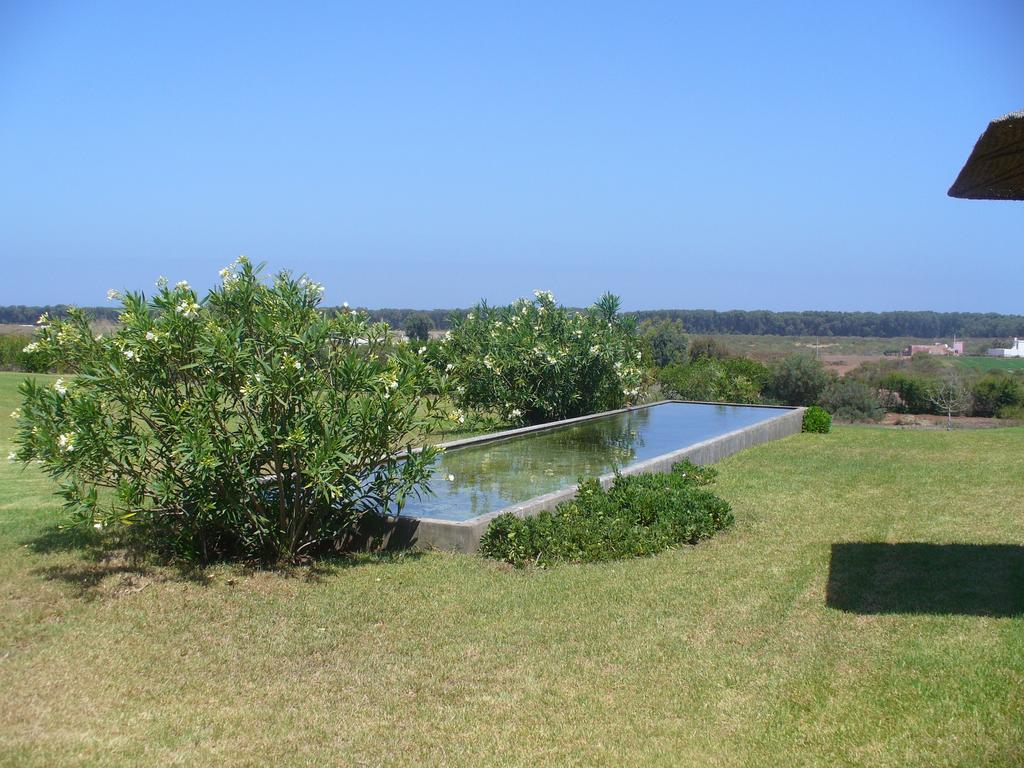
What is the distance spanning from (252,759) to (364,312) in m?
3.58

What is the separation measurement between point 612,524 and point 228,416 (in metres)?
2.82

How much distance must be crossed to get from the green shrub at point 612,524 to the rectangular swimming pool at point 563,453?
257mm

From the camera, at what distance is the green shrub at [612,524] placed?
21.0 feet

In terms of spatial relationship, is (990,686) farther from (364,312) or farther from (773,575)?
(364,312)

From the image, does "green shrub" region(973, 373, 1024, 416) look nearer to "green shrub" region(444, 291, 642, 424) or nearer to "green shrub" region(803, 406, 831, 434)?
"green shrub" region(803, 406, 831, 434)

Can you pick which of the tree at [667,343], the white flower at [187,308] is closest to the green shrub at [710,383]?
the tree at [667,343]

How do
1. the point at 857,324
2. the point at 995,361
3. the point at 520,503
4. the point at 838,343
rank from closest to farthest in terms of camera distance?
the point at 520,503 → the point at 995,361 → the point at 838,343 → the point at 857,324

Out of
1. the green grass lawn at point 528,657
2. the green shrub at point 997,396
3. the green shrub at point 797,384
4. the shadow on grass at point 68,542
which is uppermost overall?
the shadow on grass at point 68,542

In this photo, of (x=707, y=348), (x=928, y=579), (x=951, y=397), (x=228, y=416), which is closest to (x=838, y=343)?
(x=707, y=348)

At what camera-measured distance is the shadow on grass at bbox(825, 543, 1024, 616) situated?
5086 mm

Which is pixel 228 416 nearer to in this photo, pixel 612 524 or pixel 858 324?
pixel 612 524

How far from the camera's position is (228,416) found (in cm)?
584

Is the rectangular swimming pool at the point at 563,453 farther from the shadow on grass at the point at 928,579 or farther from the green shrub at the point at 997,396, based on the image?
the green shrub at the point at 997,396

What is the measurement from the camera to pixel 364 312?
6.48m
